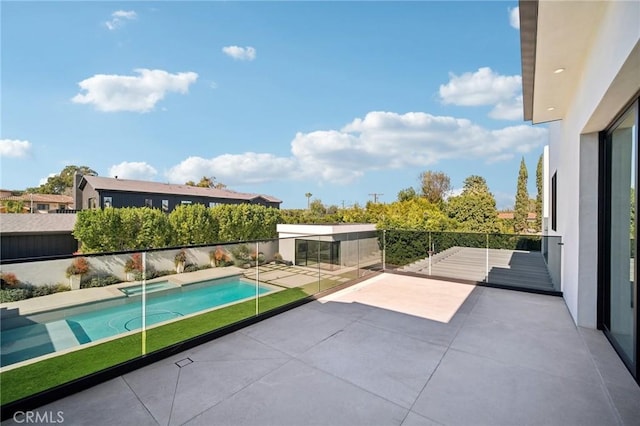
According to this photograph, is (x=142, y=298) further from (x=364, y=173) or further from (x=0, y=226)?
(x=364, y=173)

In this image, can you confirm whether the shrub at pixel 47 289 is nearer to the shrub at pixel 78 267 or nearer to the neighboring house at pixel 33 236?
the shrub at pixel 78 267

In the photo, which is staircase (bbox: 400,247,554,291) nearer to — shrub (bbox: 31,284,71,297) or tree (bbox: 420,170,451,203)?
shrub (bbox: 31,284,71,297)

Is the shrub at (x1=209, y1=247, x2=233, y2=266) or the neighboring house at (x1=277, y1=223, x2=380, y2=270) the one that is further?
the neighboring house at (x1=277, y1=223, x2=380, y2=270)

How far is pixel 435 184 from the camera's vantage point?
104 feet

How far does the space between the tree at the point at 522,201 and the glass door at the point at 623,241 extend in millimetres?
27584

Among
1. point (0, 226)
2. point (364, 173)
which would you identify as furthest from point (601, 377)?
point (364, 173)

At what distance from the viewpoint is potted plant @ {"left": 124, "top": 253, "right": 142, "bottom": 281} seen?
10.6 ft

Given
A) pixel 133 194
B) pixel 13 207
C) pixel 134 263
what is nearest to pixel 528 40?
pixel 134 263

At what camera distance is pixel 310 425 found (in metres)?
1.92

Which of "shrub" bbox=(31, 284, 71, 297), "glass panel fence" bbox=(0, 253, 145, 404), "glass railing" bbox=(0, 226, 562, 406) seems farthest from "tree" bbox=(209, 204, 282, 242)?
"shrub" bbox=(31, 284, 71, 297)

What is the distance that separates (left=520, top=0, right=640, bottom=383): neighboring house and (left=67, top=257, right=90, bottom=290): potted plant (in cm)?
457

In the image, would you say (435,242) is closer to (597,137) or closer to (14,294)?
(597,137)

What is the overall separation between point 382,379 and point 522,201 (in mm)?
32025

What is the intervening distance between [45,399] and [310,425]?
199 cm
